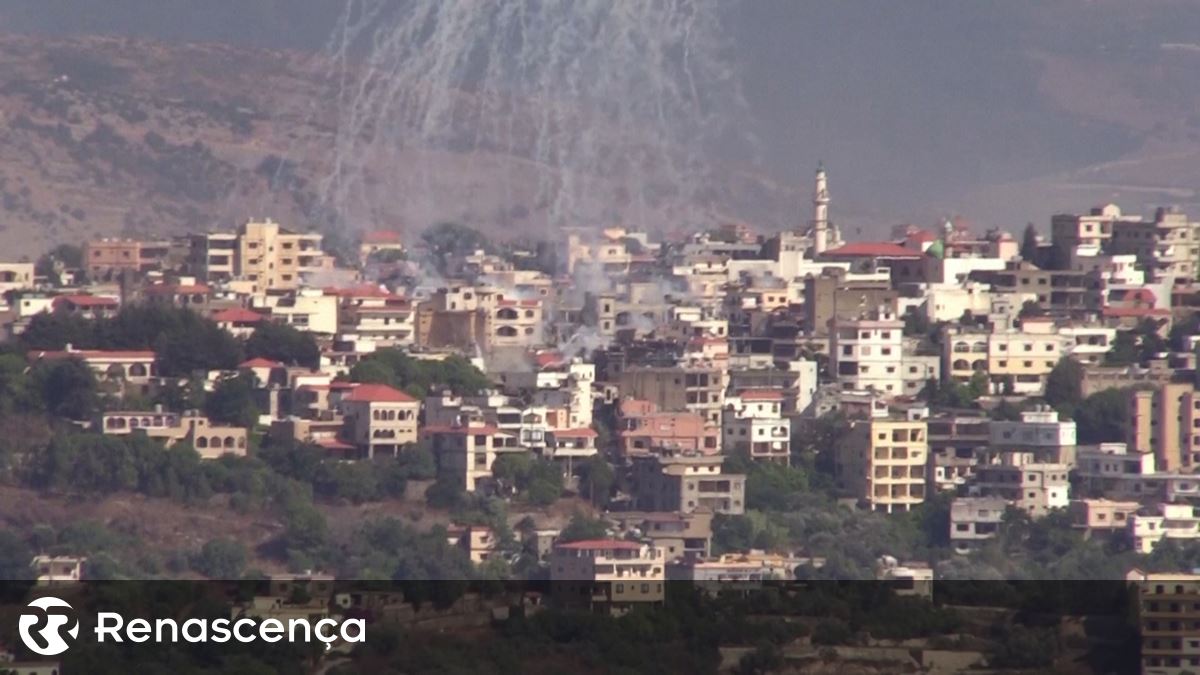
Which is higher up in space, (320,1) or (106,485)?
(320,1)

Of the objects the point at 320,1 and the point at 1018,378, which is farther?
the point at 320,1

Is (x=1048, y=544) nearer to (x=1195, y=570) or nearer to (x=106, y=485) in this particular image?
(x=1195, y=570)

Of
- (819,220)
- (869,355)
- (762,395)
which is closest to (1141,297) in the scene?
(869,355)

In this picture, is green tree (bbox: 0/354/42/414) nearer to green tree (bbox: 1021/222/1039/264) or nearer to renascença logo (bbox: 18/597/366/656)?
green tree (bbox: 1021/222/1039/264)

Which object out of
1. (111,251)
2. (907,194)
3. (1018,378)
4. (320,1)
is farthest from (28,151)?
(1018,378)

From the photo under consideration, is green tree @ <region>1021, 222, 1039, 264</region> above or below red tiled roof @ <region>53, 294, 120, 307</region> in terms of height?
above

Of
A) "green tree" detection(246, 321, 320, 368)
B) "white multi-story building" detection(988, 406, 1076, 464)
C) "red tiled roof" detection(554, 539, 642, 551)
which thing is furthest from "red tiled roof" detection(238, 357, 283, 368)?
"red tiled roof" detection(554, 539, 642, 551)

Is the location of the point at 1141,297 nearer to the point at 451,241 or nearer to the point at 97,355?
the point at 97,355

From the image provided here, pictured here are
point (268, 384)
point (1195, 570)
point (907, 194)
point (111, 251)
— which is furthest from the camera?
point (907, 194)
